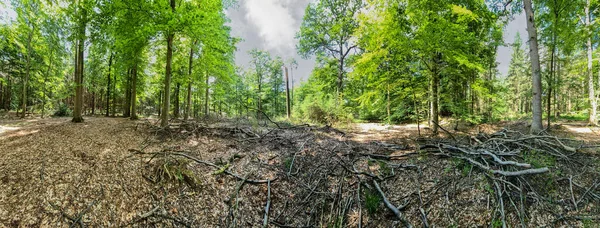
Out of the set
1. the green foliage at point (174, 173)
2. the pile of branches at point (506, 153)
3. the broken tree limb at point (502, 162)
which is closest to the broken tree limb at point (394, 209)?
the pile of branches at point (506, 153)

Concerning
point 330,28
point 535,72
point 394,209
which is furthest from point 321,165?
point 330,28

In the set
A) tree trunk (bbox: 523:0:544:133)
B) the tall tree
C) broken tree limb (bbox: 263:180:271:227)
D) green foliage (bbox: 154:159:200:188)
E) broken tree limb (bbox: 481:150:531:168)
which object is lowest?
broken tree limb (bbox: 263:180:271:227)

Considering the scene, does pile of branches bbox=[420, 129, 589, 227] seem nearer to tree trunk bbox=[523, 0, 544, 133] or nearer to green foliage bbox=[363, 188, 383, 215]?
tree trunk bbox=[523, 0, 544, 133]

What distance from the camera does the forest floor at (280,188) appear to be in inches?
140

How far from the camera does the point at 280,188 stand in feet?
16.4

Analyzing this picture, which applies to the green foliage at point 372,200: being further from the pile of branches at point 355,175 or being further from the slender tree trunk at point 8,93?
the slender tree trunk at point 8,93

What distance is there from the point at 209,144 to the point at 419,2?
8.72 meters

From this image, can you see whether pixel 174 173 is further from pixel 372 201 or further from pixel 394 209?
pixel 394 209

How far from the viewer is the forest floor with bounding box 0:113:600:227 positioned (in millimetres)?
3568

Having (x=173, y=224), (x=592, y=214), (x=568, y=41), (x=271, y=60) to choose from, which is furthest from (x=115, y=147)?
(x=271, y=60)

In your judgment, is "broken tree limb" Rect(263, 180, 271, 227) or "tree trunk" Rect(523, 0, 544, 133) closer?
"broken tree limb" Rect(263, 180, 271, 227)

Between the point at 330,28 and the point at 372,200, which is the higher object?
the point at 330,28

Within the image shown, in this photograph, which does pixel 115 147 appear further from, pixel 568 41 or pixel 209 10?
pixel 568 41

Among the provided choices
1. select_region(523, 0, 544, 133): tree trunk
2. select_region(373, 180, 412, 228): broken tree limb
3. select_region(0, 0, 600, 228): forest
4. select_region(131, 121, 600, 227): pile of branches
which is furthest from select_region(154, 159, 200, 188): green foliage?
Answer: select_region(523, 0, 544, 133): tree trunk
